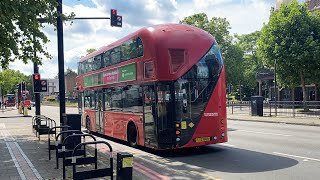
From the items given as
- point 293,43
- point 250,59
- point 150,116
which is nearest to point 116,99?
point 150,116

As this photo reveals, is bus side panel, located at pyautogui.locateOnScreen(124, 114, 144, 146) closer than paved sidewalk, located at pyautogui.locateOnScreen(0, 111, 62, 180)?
No

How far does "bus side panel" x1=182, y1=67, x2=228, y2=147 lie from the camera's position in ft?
37.8

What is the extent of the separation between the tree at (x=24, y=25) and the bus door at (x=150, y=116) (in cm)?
398

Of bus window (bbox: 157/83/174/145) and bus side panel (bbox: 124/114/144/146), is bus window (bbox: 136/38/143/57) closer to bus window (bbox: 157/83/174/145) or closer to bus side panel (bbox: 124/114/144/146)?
bus window (bbox: 157/83/174/145)

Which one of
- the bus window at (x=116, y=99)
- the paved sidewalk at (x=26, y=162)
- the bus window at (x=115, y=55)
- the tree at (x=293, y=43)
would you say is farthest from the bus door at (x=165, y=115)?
the tree at (x=293, y=43)

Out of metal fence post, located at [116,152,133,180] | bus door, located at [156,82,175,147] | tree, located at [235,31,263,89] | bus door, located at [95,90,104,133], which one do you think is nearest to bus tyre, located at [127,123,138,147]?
bus door, located at [156,82,175,147]

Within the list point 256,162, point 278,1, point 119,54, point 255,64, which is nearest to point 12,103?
point 255,64

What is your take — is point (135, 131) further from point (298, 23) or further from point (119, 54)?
point (298, 23)

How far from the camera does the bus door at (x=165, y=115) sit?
36.6 feet

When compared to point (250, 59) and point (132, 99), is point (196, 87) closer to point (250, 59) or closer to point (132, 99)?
point (132, 99)

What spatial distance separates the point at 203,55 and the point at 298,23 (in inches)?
982

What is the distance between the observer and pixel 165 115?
11172 millimetres

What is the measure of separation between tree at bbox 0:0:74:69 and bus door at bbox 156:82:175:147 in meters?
4.34

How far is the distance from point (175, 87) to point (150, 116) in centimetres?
130
